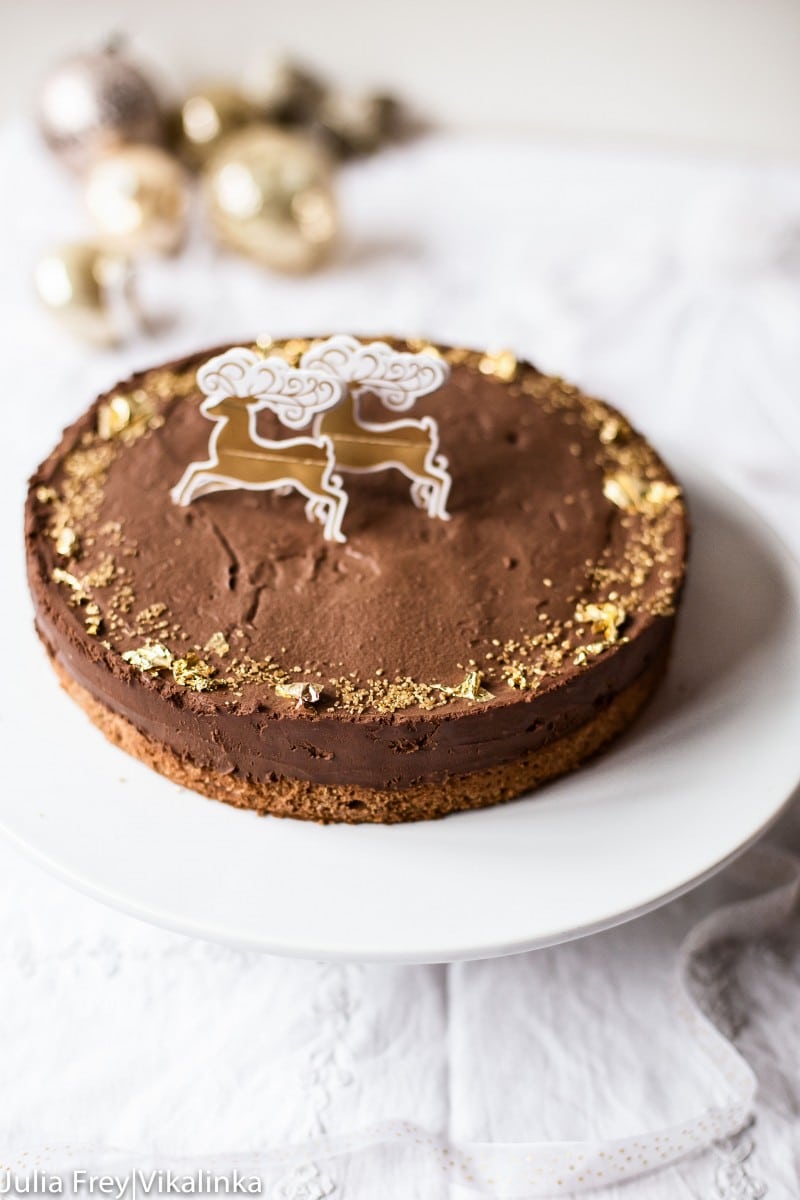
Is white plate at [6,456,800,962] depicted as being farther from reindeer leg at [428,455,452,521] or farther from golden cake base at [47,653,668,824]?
reindeer leg at [428,455,452,521]

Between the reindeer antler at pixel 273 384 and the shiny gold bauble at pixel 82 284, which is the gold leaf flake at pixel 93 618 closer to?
the reindeer antler at pixel 273 384

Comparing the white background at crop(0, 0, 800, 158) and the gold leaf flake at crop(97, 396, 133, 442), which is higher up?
the white background at crop(0, 0, 800, 158)

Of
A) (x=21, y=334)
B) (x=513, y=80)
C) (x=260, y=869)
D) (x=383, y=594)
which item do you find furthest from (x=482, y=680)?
(x=513, y=80)

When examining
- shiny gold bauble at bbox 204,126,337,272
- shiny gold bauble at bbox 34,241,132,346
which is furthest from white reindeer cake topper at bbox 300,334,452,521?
shiny gold bauble at bbox 204,126,337,272

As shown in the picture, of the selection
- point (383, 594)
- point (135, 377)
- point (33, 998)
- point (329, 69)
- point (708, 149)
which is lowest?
point (33, 998)

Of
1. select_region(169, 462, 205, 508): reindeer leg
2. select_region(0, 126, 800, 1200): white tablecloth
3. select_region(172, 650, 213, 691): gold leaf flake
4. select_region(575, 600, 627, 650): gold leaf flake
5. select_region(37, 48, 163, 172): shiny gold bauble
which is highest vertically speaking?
select_region(37, 48, 163, 172): shiny gold bauble

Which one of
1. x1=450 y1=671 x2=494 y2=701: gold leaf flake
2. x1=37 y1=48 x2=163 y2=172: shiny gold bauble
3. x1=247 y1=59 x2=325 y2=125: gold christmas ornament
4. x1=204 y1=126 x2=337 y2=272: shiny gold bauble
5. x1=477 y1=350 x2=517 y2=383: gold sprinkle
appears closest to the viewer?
x1=450 y1=671 x2=494 y2=701: gold leaf flake

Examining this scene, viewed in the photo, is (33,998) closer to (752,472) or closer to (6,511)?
(6,511)
